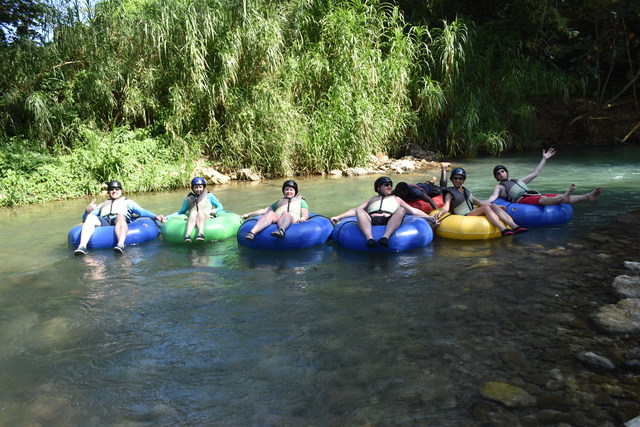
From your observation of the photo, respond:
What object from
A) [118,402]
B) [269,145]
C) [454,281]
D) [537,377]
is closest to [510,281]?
[454,281]

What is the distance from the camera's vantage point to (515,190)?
259 inches

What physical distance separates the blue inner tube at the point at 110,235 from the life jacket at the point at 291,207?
A: 1622mm

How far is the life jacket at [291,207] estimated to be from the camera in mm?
6012

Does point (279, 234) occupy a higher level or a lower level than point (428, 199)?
lower

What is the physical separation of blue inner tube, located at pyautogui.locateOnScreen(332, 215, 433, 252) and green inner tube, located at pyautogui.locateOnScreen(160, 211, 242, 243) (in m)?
1.38

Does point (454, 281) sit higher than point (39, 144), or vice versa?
point (39, 144)

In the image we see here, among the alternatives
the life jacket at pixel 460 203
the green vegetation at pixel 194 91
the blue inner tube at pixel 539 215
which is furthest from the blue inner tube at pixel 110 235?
the blue inner tube at pixel 539 215

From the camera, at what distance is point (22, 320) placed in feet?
12.9

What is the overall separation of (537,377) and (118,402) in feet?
7.46

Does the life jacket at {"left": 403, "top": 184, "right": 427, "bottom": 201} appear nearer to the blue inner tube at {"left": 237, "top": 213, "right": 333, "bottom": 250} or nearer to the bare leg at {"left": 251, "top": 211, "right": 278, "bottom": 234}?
Result: the blue inner tube at {"left": 237, "top": 213, "right": 333, "bottom": 250}

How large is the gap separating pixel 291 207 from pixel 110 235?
2103 mm

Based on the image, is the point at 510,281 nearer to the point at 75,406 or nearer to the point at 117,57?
the point at 75,406

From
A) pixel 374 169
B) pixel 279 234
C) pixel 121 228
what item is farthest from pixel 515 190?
pixel 374 169

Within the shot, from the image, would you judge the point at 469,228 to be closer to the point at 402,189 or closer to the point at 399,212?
the point at 399,212
